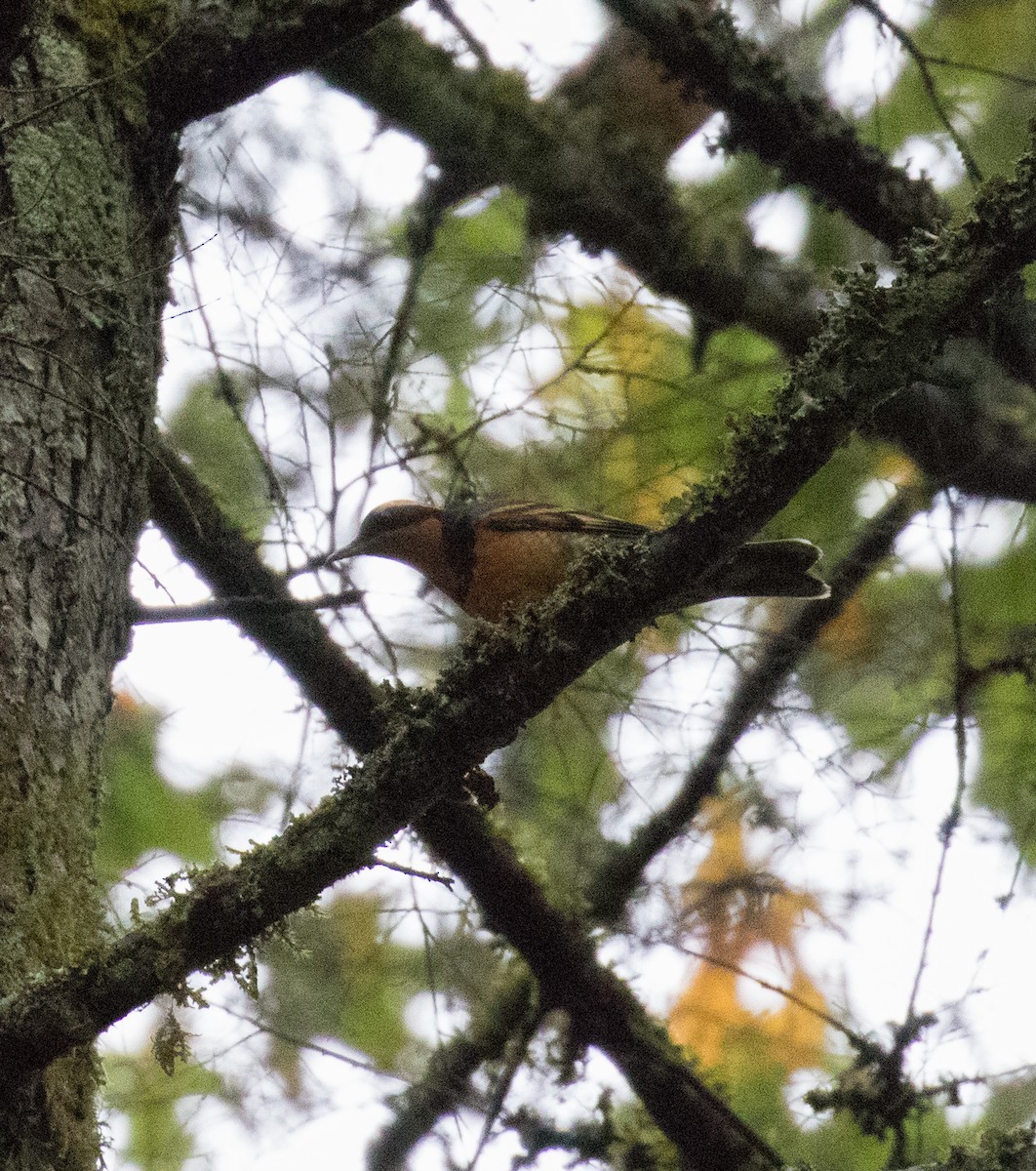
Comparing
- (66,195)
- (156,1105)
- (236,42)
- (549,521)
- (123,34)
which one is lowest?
(156,1105)

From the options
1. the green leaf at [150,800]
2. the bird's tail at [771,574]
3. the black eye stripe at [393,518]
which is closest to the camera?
the bird's tail at [771,574]

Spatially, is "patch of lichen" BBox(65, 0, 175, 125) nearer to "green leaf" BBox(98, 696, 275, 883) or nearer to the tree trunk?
the tree trunk

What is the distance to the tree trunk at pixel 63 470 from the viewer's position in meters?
2.20

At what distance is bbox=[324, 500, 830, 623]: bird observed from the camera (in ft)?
12.9

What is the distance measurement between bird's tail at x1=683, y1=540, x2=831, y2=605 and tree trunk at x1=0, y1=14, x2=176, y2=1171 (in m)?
1.52

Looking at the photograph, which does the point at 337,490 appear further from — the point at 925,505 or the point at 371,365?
the point at 925,505

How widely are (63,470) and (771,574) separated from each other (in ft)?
6.21

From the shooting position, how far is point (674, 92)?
477 cm

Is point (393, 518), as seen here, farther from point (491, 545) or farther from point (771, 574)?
point (771, 574)

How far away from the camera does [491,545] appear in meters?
4.13

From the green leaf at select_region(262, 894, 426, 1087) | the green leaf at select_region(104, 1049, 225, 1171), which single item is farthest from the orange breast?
the green leaf at select_region(104, 1049, 225, 1171)

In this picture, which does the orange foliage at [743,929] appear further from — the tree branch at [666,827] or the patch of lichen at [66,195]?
the patch of lichen at [66,195]

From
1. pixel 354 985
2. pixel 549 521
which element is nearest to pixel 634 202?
pixel 549 521

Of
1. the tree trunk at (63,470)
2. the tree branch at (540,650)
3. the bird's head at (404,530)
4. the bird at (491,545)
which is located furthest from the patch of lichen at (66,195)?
the bird's head at (404,530)
